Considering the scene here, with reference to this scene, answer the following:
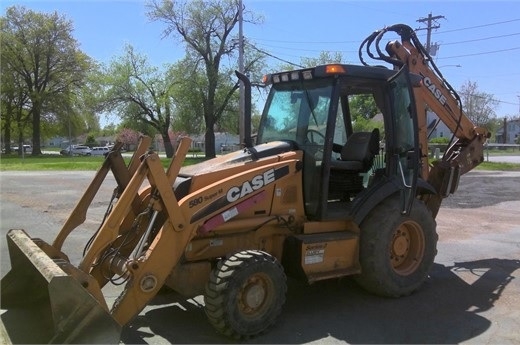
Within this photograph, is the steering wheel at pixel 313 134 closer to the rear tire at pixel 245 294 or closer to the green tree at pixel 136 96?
the rear tire at pixel 245 294

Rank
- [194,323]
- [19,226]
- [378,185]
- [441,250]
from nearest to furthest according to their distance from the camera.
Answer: [194,323] → [378,185] → [441,250] → [19,226]

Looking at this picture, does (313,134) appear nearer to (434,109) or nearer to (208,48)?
(434,109)

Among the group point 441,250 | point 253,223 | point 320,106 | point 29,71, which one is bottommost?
point 441,250

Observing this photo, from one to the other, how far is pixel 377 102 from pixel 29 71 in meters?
60.3

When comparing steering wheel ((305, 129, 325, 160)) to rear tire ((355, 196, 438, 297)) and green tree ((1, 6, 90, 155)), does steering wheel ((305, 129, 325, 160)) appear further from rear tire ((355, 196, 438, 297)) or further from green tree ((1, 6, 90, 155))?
green tree ((1, 6, 90, 155))

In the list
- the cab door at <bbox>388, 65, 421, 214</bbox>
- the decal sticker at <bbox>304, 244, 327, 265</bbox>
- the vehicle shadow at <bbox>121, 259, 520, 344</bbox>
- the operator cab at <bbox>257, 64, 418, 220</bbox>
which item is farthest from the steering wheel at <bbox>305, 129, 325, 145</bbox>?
the vehicle shadow at <bbox>121, 259, 520, 344</bbox>

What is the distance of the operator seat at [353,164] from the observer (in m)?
5.88

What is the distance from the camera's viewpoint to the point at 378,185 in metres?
5.79

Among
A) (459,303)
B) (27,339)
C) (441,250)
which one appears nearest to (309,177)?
(459,303)

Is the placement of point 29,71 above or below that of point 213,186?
above

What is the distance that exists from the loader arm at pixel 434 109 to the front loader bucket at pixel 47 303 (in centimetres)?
457

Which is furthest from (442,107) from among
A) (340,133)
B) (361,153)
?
(361,153)

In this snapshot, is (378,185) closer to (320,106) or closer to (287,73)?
(320,106)

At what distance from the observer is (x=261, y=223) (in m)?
5.06
